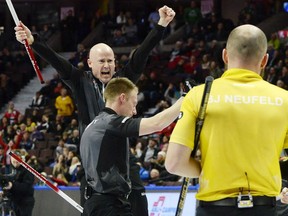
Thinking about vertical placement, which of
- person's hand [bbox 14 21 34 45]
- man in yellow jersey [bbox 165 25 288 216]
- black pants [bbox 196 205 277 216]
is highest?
person's hand [bbox 14 21 34 45]

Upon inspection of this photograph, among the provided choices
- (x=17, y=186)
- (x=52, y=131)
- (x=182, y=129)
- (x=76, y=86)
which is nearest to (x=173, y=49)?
(x=52, y=131)

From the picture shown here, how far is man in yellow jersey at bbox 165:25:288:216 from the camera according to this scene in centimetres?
416

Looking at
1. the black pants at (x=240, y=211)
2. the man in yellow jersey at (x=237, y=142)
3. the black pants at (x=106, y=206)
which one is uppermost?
the man in yellow jersey at (x=237, y=142)

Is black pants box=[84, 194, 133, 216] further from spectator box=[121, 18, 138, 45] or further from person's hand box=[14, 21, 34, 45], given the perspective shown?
spectator box=[121, 18, 138, 45]

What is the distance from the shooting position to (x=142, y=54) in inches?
278

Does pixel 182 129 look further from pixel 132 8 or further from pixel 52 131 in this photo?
pixel 132 8

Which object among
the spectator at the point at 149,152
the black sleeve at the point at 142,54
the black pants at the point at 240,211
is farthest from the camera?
the spectator at the point at 149,152

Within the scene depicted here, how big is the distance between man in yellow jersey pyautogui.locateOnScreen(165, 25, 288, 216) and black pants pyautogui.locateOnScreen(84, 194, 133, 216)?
5.44 feet

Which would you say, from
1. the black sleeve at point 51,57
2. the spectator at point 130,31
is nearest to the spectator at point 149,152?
the spectator at point 130,31

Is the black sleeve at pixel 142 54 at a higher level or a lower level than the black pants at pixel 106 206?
higher

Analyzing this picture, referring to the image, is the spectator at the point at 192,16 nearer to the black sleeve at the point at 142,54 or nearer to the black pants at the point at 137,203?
the black sleeve at the point at 142,54

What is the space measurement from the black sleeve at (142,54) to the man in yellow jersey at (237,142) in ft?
8.97

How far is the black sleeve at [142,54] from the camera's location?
22.9 ft

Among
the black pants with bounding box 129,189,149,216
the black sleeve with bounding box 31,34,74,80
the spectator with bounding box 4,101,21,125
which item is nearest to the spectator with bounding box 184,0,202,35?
the spectator with bounding box 4,101,21,125
